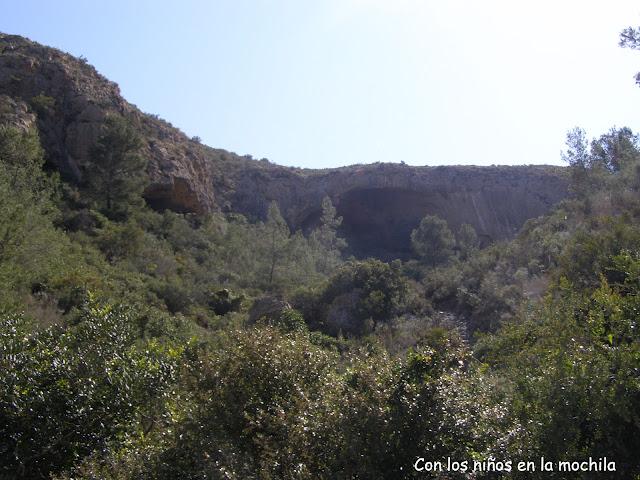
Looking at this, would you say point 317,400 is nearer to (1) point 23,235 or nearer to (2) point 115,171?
(1) point 23,235

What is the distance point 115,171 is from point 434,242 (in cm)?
2012

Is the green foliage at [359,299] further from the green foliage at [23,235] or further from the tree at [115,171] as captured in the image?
the tree at [115,171]

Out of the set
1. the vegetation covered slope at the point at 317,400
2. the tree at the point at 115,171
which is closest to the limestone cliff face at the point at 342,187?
the tree at the point at 115,171

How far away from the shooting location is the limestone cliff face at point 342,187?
1412 inches

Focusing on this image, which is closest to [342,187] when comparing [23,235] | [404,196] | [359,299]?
[404,196]

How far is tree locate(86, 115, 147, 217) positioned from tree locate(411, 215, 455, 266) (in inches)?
717

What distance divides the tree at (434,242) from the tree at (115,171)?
18.2 meters

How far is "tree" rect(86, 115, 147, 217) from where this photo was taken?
2986cm

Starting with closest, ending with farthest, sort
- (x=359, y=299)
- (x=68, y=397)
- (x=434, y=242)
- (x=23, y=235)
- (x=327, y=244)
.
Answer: (x=68, y=397), (x=23, y=235), (x=359, y=299), (x=434, y=242), (x=327, y=244)

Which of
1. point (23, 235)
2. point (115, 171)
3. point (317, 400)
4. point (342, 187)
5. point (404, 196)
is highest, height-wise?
point (342, 187)

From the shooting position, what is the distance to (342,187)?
50.4 metres

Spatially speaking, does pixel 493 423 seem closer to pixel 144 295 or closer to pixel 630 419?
pixel 630 419

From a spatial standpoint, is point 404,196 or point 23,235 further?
point 404,196

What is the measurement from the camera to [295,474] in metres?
4.79
